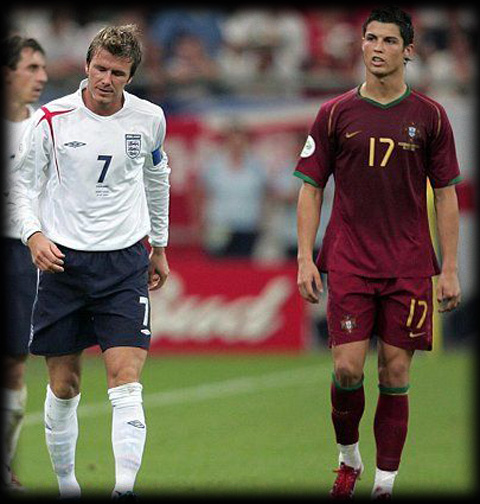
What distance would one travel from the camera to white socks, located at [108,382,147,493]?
727cm

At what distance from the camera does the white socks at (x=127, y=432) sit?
7273 mm

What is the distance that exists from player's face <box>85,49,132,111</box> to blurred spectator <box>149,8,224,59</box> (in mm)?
11790

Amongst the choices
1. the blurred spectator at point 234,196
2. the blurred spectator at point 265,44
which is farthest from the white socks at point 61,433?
the blurred spectator at point 265,44

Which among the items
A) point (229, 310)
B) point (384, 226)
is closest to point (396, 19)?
point (384, 226)

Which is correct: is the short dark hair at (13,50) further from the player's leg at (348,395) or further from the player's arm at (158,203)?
the player's leg at (348,395)

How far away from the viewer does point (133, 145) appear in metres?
7.72

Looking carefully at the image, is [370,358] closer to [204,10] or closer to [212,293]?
[212,293]

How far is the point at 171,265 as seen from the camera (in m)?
17.1

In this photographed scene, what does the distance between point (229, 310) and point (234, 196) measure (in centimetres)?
154

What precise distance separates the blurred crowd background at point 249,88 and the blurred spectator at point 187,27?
2 centimetres

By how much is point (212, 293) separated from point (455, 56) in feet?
17.0

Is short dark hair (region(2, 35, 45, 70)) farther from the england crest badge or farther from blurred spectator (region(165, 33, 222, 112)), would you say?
blurred spectator (region(165, 33, 222, 112))

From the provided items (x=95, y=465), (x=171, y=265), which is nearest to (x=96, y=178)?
(x=95, y=465)

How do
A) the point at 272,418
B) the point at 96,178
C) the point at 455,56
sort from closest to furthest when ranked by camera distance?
the point at 96,178 → the point at 272,418 → the point at 455,56
